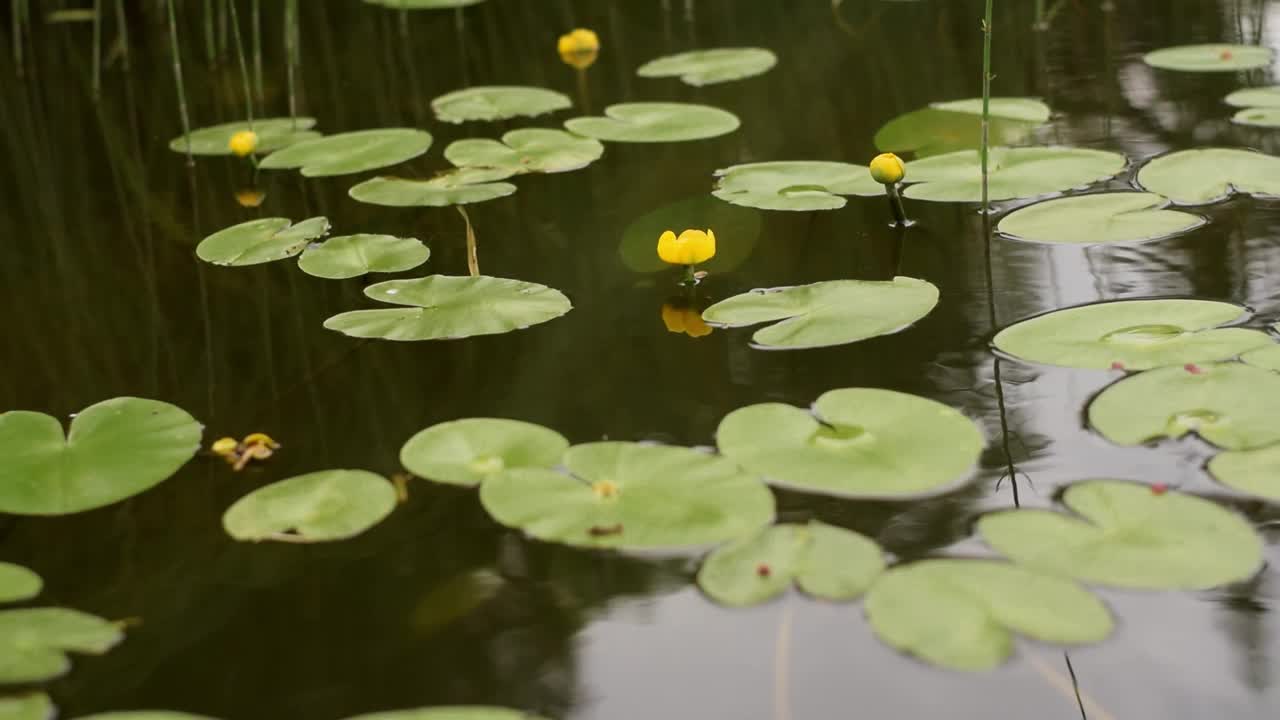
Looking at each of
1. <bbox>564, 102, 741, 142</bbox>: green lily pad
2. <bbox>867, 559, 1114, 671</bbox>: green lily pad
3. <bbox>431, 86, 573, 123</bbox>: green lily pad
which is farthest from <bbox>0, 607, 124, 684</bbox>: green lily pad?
<bbox>431, 86, 573, 123</bbox>: green lily pad

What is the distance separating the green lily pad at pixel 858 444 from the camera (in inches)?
36.2

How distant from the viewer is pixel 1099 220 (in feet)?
4.50

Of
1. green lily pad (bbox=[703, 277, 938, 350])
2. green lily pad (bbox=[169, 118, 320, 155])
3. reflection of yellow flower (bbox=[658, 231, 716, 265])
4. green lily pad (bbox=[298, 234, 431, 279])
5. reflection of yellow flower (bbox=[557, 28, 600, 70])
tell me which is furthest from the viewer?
reflection of yellow flower (bbox=[557, 28, 600, 70])

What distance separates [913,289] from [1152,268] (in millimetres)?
244

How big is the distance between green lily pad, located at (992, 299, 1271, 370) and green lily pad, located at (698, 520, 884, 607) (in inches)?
13.3

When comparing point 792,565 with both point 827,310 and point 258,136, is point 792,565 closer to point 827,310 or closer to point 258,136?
point 827,310

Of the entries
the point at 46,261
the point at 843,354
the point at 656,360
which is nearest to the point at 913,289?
the point at 843,354

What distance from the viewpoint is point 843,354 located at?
112cm

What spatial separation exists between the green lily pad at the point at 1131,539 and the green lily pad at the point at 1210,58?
1331 mm

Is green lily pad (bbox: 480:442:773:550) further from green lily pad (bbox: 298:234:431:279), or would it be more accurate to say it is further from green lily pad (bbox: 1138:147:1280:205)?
green lily pad (bbox: 1138:147:1280:205)

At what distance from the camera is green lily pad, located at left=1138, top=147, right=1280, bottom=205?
4.73ft

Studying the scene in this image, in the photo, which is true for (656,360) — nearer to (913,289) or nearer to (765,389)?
(765,389)

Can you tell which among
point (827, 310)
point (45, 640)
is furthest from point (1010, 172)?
point (45, 640)

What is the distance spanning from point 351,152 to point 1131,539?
131cm
